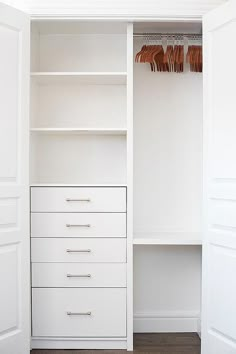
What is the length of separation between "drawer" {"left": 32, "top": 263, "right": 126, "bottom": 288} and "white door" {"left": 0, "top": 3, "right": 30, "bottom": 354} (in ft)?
0.42

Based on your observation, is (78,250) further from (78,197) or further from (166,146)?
(166,146)

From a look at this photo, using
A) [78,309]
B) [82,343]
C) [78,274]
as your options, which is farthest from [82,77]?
[82,343]

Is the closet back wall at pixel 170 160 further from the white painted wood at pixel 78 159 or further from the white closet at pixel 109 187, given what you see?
the white painted wood at pixel 78 159

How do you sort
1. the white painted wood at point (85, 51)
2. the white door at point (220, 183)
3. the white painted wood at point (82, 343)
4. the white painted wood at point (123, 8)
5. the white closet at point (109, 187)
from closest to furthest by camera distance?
the white door at point (220, 183) → the white closet at point (109, 187) → the white painted wood at point (123, 8) → the white painted wood at point (82, 343) → the white painted wood at point (85, 51)

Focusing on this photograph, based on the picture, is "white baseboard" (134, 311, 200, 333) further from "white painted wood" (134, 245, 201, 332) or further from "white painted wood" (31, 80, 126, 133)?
"white painted wood" (31, 80, 126, 133)

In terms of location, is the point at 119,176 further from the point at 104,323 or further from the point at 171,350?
the point at 171,350

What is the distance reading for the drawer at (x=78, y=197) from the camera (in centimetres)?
269

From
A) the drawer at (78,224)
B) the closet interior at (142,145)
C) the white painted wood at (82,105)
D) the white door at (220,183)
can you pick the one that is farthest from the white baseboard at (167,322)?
the white painted wood at (82,105)

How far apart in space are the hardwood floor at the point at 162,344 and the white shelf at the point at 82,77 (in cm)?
182

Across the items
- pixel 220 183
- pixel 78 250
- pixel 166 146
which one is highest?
pixel 166 146

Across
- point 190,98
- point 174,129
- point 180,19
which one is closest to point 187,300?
point 174,129

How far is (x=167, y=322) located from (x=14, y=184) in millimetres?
1549

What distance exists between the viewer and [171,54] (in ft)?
9.69

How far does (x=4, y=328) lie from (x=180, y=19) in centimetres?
221
